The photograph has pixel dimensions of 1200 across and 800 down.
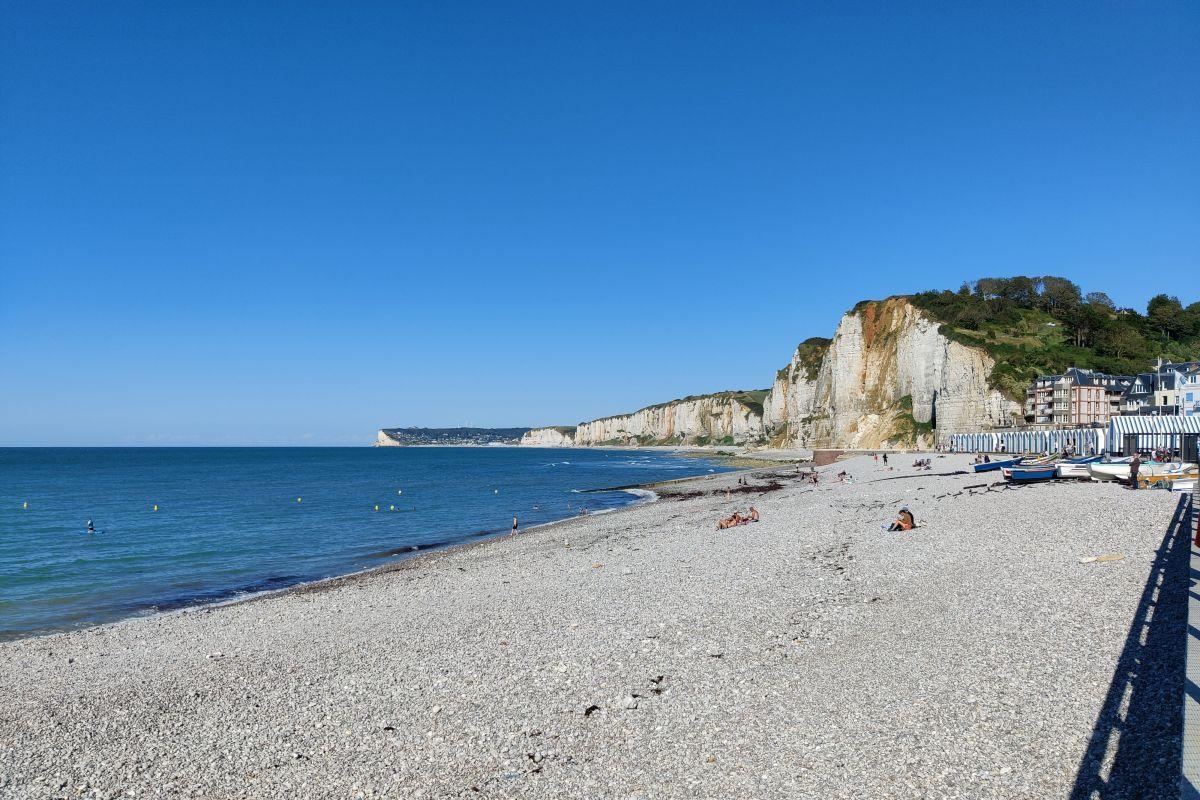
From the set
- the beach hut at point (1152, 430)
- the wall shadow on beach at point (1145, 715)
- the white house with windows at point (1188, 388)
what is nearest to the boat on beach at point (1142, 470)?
the beach hut at point (1152, 430)

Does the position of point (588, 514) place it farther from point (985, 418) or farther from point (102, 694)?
point (985, 418)

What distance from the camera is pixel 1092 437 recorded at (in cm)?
5034

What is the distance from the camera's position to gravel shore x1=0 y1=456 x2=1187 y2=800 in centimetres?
638

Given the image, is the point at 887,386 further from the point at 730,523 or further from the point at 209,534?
the point at 209,534

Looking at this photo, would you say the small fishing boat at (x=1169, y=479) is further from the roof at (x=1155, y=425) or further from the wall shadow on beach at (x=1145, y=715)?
the roof at (x=1155, y=425)

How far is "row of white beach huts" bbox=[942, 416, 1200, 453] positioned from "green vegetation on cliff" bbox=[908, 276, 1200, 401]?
7456mm

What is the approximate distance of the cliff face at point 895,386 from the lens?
231 feet

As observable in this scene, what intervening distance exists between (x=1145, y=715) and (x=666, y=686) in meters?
4.87

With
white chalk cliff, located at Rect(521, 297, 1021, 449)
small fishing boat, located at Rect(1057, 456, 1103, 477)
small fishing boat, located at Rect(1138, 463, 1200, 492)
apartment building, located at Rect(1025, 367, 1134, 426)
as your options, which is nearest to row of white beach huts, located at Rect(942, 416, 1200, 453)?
white chalk cliff, located at Rect(521, 297, 1021, 449)

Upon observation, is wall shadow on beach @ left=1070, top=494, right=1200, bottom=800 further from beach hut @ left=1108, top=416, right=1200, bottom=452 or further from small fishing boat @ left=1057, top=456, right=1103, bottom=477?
beach hut @ left=1108, top=416, right=1200, bottom=452

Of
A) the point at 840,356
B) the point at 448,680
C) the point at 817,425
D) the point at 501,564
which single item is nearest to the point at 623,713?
the point at 448,680

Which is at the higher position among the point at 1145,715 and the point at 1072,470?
the point at 1072,470

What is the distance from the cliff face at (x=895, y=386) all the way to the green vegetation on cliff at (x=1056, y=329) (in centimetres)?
188

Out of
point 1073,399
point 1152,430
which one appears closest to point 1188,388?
point 1073,399
